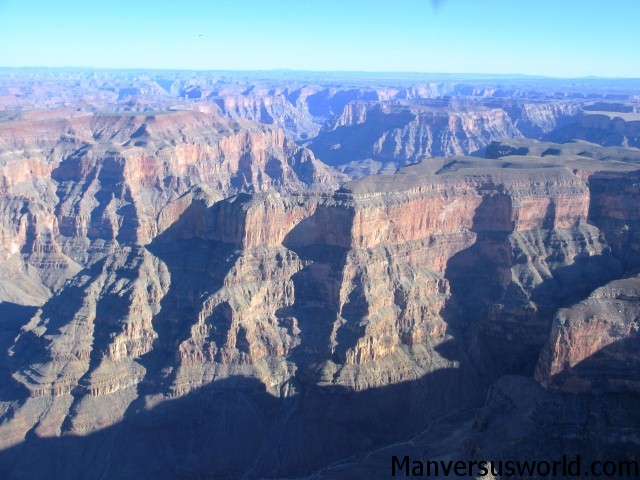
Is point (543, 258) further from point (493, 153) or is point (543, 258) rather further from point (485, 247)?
point (493, 153)

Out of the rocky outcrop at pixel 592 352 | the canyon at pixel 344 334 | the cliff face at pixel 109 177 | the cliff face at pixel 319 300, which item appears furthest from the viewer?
the cliff face at pixel 109 177

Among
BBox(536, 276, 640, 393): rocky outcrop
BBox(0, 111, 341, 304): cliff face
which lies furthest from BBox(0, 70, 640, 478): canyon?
BBox(0, 111, 341, 304): cliff face

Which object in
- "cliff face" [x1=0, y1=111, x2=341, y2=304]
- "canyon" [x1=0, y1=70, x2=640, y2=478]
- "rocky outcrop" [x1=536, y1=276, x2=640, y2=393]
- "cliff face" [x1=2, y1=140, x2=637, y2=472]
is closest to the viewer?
"rocky outcrop" [x1=536, y1=276, x2=640, y2=393]

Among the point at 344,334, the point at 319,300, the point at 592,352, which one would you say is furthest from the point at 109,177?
the point at 592,352

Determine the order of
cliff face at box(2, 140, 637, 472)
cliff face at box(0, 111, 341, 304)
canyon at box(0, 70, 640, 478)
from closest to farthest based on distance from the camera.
A: canyon at box(0, 70, 640, 478) → cliff face at box(2, 140, 637, 472) → cliff face at box(0, 111, 341, 304)

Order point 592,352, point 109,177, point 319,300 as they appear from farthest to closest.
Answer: point 109,177 → point 319,300 → point 592,352

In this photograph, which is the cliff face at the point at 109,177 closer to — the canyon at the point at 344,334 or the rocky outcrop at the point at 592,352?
the canyon at the point at 344,334

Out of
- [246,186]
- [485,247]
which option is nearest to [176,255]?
[485,247]

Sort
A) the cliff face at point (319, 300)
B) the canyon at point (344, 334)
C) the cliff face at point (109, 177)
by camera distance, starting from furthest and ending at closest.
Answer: the cliff face at point (109, 177)
the cliff face at point (319, 300)
the canyon at point (344, 334)

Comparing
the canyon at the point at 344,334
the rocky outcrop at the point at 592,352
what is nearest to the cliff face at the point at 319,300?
the canyon at the point at 344,334

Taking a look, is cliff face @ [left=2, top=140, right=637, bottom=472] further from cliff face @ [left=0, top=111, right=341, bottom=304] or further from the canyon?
cliff face @ [left=0, top=111, right=341, bottom=304]

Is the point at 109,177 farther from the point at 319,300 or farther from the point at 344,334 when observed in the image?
the point at 344,334

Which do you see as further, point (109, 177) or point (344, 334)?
point (109, 177)
